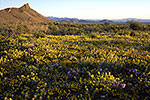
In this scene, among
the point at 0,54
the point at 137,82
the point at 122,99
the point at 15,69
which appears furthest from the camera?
the point at 0,54

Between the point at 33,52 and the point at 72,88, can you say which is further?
the point at 33,52

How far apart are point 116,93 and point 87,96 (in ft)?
2.78

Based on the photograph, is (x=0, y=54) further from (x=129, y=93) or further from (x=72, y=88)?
(x=129, y=93)

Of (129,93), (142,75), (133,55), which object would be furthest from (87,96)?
(133,55)

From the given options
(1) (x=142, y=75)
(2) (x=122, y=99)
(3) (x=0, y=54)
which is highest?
(3) (x=0, y=54)

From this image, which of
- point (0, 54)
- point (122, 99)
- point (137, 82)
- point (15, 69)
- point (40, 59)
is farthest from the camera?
point (0, 54)

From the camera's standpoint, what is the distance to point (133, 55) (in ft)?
19.1

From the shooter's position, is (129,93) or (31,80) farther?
(31,80)

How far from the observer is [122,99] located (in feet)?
11.3

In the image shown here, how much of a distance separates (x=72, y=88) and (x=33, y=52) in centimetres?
305

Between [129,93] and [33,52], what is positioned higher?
[33,52]

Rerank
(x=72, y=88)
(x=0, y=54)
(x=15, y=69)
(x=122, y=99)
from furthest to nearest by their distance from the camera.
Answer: (x=0, y=54) < (x=15, y=69) < (x=72, y=88) < (x=122, y=99)

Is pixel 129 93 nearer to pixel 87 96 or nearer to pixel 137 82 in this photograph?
pixel 137 82

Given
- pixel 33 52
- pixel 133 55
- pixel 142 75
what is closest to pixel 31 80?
pixel 33 52
